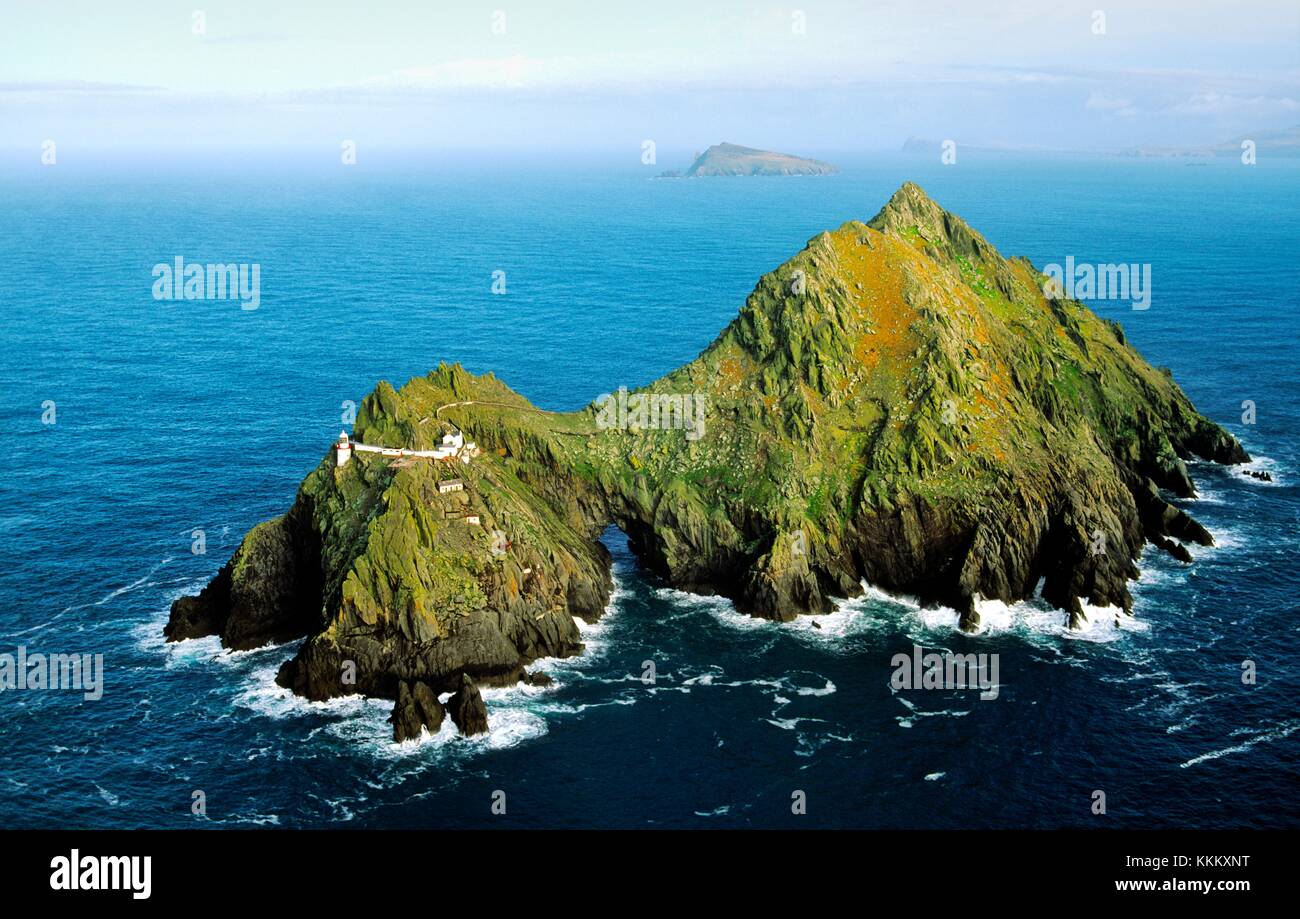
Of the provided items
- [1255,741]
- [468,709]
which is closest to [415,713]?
[468,709]

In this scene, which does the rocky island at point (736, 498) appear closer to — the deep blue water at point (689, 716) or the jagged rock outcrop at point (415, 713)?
the jagged rock outcrop at point (415, 713)

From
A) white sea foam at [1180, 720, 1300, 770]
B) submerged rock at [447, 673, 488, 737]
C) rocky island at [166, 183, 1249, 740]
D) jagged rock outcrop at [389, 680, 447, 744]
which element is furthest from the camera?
rocky island at [166, 183, 1249, 740]

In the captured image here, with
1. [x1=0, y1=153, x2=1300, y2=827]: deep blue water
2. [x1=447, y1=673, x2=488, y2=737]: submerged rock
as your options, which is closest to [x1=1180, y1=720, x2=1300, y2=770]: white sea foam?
[x1=0, y1=153, x2=1300, y2=827]: deep blue water

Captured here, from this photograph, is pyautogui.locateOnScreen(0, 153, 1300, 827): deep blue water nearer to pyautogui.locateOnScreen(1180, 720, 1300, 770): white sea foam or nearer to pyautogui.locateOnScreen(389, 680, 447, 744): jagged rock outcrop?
pyautogui.locateOnScreen(1180, 720, 1300, 770): white sea foam

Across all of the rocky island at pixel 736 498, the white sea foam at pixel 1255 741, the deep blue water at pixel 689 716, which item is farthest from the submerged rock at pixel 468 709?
the white sea foam at pixel 1255 741

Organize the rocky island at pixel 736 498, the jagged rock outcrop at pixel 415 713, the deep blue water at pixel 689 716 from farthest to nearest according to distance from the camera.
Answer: the rocky island at pixel 736 498
the jagged rock outcrop at pixel 415 713
the deep blue water at pixel 689 716

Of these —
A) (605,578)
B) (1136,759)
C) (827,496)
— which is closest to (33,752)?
(605,578)

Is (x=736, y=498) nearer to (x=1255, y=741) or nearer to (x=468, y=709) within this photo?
(x=468, y=709)
